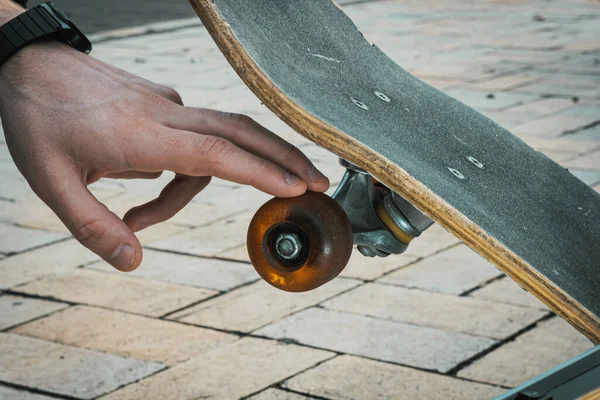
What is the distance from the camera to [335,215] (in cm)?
130

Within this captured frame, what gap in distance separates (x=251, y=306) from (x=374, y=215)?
1.46m

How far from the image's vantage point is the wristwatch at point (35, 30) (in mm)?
1343

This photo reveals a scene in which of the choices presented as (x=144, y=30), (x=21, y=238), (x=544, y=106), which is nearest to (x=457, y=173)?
(x=21, y=238)

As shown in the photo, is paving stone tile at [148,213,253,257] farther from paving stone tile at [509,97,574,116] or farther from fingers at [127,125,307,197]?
paving stone tile at [509,97,574,116]

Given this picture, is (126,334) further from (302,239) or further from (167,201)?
(302,239)

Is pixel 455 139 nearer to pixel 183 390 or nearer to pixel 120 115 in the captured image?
pixel 120 115

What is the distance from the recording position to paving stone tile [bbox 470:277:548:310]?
2.91 m

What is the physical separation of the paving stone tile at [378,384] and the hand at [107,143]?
3.77 feet

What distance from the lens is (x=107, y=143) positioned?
125 centimetres

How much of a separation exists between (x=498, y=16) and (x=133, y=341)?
26.0 ft

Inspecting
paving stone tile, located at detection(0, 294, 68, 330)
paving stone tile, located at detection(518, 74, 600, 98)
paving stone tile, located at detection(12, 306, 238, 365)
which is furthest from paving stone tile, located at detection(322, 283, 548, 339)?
paving stone tile, located at detection(518, 74, 600, 98)

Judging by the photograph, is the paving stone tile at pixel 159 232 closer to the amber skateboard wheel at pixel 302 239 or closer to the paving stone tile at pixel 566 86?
the amber skateboard wheel at pixel 302 239

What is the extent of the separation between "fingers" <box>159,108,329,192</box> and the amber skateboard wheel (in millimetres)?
35

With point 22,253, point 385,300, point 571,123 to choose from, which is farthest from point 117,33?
point 385,300
